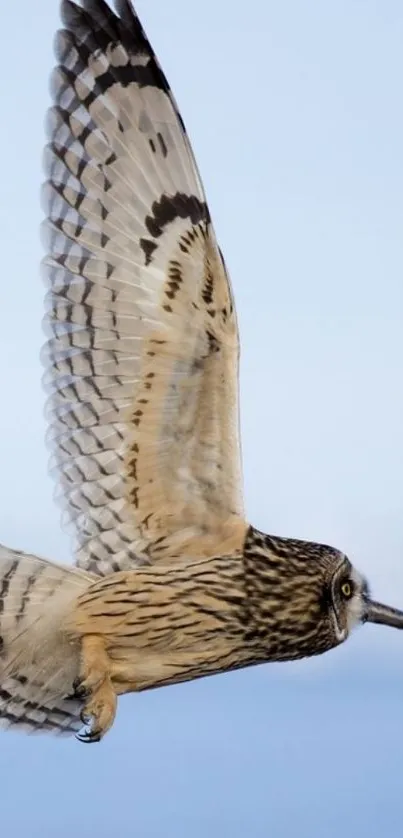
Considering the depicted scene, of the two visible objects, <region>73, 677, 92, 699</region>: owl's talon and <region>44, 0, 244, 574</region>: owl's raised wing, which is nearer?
<region>73, 677, 92, 699</region>: owl's talon

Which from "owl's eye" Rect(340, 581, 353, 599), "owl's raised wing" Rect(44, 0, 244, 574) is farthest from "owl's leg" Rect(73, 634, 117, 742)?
"owl's eye" Rect(340, 581, 353, 599)

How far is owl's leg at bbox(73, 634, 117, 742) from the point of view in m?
5.35

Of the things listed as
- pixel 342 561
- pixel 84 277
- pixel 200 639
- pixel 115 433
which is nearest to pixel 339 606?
pixel 342 561

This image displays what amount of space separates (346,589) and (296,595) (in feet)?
0.78

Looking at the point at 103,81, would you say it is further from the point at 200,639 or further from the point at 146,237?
the point at 200,639

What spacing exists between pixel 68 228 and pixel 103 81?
482 millimetres

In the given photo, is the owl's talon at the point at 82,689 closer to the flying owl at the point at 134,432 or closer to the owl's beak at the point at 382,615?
the flying owl at the point at 134,432

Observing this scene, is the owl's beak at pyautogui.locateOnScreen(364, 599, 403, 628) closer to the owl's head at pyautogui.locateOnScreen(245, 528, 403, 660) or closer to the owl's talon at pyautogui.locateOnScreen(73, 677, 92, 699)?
the owl's head at pyautogui.locateOnScreen(245, 528, 403, 660)

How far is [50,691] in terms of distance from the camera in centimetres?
566

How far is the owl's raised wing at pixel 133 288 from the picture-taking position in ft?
18.1

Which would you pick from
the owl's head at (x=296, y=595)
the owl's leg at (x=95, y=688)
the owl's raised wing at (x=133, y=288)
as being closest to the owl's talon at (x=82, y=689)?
the owl's leg at (x=95, y=688)

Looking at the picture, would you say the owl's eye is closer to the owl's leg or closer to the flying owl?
the flying owl

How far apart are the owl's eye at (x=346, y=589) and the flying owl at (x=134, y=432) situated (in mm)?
15

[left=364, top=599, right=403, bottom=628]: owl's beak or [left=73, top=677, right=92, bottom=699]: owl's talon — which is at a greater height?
[left=364, top=599, right=403, bottom=628]: owl's beak
